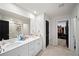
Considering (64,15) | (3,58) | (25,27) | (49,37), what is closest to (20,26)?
(25,27)

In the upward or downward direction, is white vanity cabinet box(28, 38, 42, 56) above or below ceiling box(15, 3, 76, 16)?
below

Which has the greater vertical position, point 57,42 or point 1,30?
point 1,30

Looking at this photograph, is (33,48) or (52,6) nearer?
(52,6)

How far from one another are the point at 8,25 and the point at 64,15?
1.83 m

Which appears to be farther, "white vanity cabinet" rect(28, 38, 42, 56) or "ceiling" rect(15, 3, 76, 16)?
"white vanity cabinet" rect(28, 38, 42, 56)

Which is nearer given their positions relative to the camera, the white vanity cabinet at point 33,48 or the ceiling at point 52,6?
the ceiling at point 52,6

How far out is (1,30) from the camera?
1.87 meters

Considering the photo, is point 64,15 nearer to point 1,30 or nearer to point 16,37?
point 16,37

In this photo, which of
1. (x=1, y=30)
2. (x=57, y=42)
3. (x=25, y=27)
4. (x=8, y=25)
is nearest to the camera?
(x=1, y=30)

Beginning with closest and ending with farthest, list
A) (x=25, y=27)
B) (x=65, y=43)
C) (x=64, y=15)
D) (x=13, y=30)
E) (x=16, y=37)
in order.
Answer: (x=13, y=30), (x=16, y=37), (x=25, y=27), (x=64, y=15), (x=65, y=43)

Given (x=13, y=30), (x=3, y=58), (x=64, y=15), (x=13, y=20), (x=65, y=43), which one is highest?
(x=64, y=15)

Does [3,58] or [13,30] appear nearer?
[3,58]

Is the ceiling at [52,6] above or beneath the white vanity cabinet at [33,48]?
above

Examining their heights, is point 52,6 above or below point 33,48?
above
